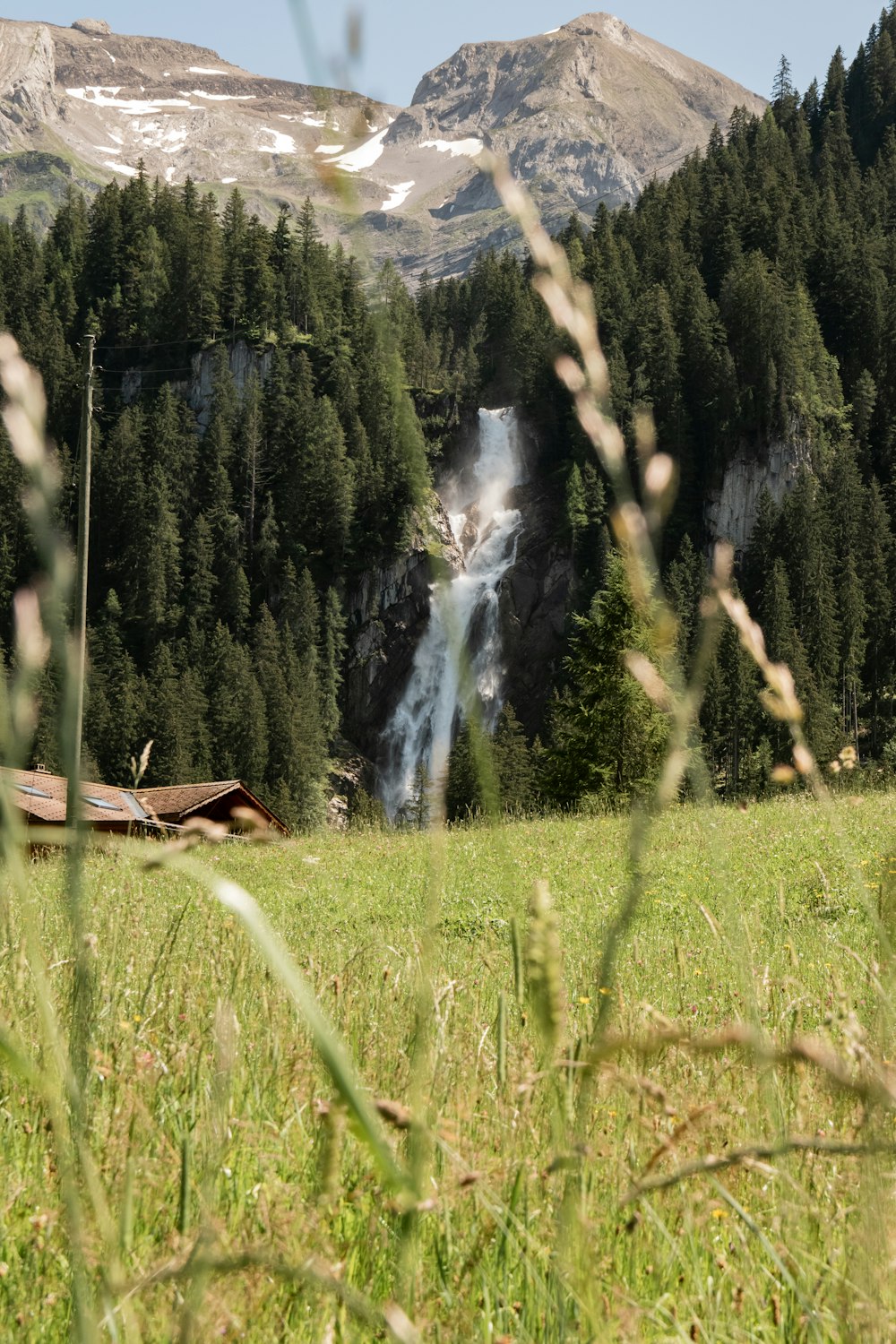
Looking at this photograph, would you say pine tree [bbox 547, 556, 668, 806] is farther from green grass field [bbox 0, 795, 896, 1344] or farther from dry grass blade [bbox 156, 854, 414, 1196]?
dry grass blade [bbox 156, 854, 414, 1196]

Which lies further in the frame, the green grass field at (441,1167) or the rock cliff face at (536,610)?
the rock cliff face at (536,610)

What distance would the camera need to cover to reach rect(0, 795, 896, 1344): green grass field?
3.13 feet

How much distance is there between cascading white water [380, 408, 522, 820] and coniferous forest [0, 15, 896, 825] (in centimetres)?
332

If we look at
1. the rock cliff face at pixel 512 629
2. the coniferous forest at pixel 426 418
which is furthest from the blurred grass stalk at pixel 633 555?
the rock cliff face at pixel 512 629

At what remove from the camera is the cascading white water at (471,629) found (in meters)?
70.9

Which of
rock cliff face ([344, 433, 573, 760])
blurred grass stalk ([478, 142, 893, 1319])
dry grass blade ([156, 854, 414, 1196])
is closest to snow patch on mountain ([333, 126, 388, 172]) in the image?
blurred grass stalk ([478, 142, 893, 1319])

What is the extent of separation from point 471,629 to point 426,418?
22166 millimetres

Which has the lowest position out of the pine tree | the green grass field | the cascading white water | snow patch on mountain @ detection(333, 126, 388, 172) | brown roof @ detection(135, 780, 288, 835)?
the green grass field

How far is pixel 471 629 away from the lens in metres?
68.9

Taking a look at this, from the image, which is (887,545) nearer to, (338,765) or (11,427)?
(338,765)

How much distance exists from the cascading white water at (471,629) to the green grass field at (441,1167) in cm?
6040

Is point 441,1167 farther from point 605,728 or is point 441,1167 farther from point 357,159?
point 605,728

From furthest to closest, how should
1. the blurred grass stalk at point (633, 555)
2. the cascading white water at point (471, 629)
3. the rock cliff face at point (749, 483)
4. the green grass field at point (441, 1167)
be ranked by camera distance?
the rock cliff face at point (749, 483)
the cascading white water at point (471, 629)
the green grass field at point (441, 1167)
the blurred grass stalk at point (633, 555)

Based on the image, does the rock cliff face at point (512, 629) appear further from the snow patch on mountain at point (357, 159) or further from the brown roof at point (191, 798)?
the snow patch on mountain at point (357, 159)
